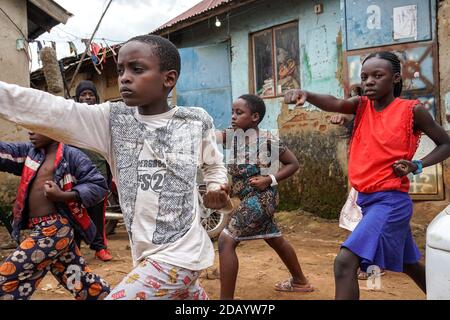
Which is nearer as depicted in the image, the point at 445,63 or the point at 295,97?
the point at 295,97

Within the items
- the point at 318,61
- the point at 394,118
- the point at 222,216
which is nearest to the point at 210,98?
the point at 318,61

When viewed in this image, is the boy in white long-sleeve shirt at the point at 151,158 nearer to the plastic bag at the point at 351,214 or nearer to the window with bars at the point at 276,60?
the plastic bag at the point at 351,214

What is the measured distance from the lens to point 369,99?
2.87 m

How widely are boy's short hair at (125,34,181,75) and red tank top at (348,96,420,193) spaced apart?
4.15ft

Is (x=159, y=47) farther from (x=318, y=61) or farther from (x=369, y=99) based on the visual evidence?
(x=318, y=61)

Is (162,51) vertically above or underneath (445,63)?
underneath

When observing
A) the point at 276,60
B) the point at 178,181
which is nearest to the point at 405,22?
the point at 276,60

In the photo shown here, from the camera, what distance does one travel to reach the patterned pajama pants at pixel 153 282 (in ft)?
6.01

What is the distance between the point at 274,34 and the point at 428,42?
10.5 ft

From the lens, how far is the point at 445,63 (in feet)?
19.2

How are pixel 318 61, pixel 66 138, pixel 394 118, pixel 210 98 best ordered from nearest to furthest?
pixel 66 138 → pixel 394 118 → pixel 318 61 → pixel 210 98

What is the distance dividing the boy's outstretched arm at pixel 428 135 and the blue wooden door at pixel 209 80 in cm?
681

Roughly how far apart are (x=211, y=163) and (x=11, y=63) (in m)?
6.51

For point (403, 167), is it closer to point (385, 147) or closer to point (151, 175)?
point (385, 147)
